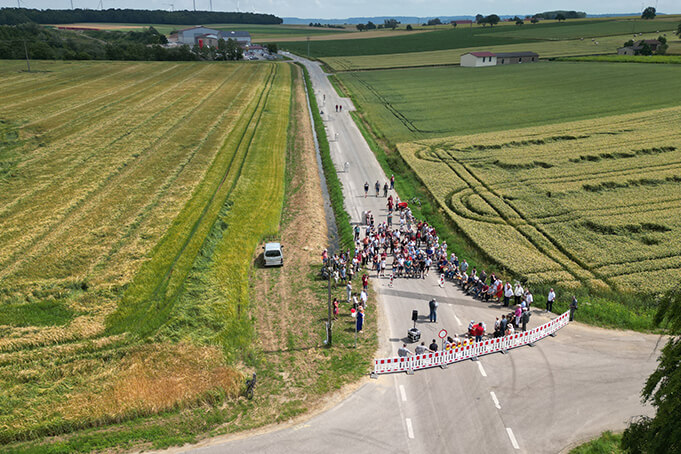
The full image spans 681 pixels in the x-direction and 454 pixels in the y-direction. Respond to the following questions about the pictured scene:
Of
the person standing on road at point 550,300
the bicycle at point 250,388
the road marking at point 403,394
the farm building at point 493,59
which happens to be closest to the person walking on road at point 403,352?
the road marking at point 403,394

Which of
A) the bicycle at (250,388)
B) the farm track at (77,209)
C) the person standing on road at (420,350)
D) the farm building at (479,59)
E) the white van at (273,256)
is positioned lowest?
the bicycle at (250,388)

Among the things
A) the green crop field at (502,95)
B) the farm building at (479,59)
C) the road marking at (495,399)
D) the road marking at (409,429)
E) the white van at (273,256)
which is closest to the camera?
the road marking at (409,429)

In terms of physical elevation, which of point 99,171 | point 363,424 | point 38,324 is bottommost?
point 363,424

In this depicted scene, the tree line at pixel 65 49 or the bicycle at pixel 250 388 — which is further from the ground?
the tree line at pixel 65 49

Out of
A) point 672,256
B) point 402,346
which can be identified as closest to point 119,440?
point 402,346

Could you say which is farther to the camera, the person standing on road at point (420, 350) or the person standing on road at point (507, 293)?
the person standing on road at point (507, 293)

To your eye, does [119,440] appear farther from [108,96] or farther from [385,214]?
[108,96]

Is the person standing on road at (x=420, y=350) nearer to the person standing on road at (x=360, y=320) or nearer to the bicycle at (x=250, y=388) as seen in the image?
the person standing on road at (x=360, y=320)

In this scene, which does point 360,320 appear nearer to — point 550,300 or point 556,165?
Answer: point 550,300
